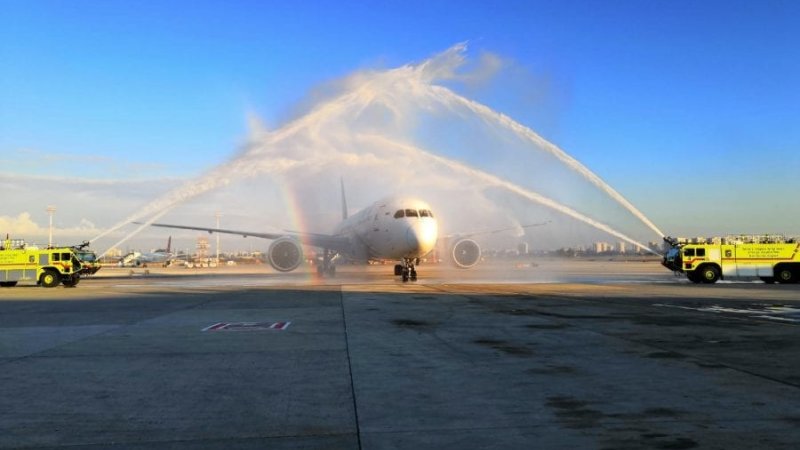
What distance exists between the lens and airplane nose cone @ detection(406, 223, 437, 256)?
3294 cm

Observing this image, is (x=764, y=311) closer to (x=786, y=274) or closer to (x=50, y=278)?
(x=786, y=274)

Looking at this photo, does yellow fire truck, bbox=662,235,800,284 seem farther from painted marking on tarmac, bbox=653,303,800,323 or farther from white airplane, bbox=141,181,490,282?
painted marking on tarmac, bbox=653,303,800,323

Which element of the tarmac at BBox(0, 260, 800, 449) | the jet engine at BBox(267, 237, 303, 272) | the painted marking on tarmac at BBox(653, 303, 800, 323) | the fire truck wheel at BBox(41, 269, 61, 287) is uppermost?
the jet engine at BBox(267, 237, 303, 272)

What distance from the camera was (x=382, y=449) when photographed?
197 inches

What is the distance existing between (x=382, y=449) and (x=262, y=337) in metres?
7.55

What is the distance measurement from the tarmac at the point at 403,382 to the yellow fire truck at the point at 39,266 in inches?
856

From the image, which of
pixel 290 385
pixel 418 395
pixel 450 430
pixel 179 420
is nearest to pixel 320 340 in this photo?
pixel 290 385

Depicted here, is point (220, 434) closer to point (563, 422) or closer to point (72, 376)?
point (563, 422)

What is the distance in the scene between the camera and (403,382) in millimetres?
7691

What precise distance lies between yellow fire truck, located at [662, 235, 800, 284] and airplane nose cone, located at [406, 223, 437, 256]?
14.8 m

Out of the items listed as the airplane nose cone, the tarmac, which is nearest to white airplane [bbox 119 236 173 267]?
the airplane nose cone

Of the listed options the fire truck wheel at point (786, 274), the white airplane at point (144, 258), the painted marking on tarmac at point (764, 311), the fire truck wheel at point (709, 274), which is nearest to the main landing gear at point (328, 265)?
the fire truck wheel at point (709, 274)

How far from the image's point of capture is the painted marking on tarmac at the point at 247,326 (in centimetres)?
1345

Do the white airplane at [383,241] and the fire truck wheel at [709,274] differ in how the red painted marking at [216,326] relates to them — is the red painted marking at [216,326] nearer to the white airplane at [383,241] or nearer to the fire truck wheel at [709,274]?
the white airplane at [383,241]
